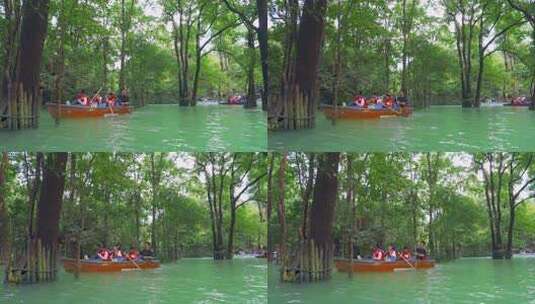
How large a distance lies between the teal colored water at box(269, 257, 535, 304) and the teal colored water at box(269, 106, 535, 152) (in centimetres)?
93

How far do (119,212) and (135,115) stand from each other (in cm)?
81

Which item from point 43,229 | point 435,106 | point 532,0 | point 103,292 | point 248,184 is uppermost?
point 532,0

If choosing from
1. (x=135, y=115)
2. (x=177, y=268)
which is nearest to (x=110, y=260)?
(x=177, y=268)

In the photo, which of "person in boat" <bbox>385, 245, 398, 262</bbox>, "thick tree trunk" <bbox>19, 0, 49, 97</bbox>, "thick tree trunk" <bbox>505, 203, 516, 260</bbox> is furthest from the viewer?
"person in boat" <bbox>385, 245, 398, 262</bbox>

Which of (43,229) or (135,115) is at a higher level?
(135,115)

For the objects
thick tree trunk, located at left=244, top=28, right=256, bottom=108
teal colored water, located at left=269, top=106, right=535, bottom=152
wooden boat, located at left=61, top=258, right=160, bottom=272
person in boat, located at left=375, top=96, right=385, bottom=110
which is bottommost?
wooden boat, located at left=61, top=258, right=160, bottom=272

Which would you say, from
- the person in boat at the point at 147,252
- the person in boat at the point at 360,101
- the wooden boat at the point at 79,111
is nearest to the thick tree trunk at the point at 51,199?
the wooden boat at the point at 79,111

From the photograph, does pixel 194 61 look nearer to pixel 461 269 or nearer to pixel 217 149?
pixel 217 149

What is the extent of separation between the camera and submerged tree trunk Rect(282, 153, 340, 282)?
4500 mm

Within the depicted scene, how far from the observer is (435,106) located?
432 centimetres

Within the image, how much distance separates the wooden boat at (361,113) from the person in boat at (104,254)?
1.98 metres

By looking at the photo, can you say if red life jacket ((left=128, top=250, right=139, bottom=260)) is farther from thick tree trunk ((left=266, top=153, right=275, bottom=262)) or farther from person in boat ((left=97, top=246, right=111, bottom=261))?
thick tree trunk ((left=266, top=153, right=275, bottom=262))

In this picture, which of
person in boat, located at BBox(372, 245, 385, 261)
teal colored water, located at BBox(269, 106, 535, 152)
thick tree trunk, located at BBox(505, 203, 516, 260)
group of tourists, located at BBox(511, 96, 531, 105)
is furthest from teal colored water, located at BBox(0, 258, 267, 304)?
group of tourists, located at BBox(511, 96, 531, 105)

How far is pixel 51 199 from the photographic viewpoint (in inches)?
180
